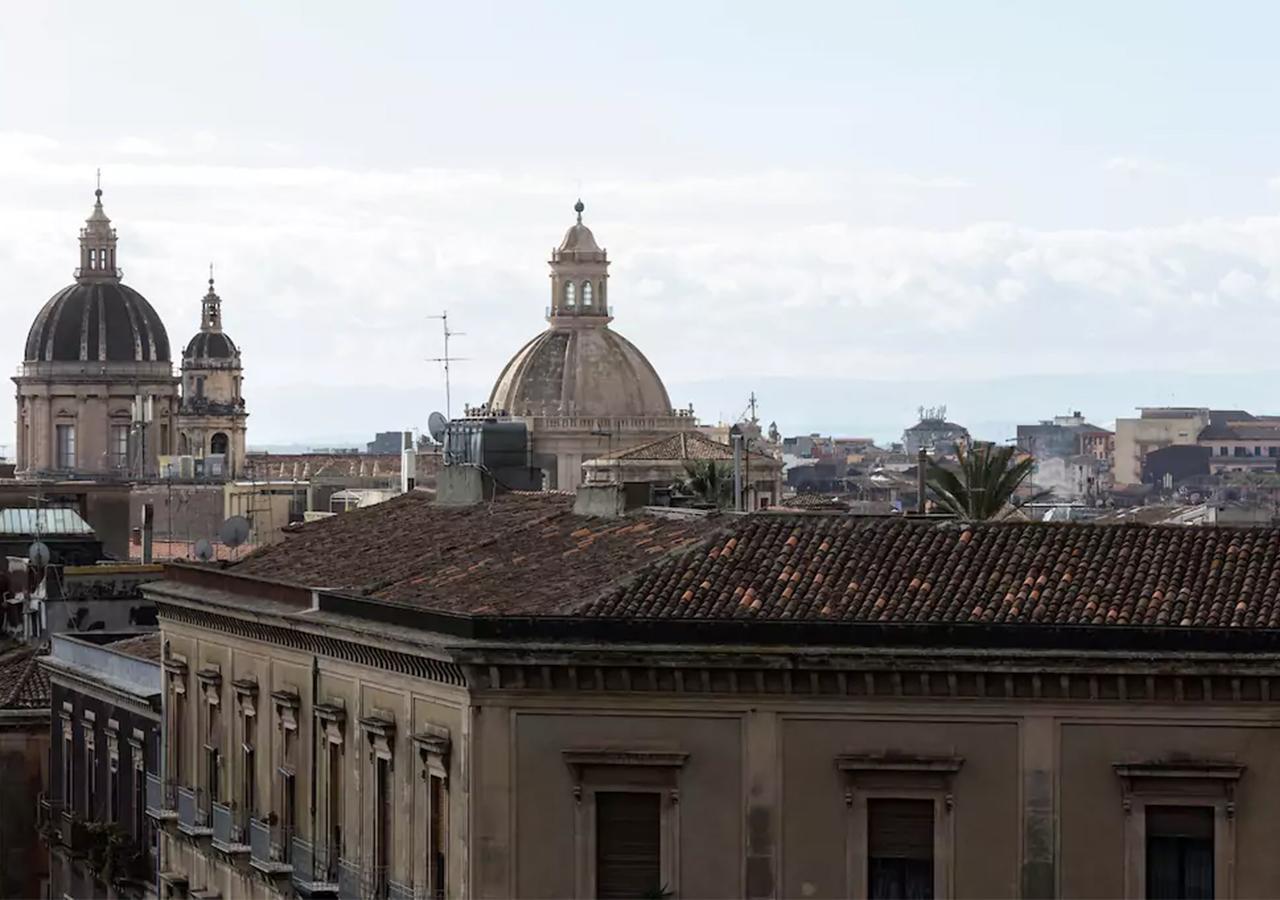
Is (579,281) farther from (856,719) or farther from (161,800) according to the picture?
(856,719)

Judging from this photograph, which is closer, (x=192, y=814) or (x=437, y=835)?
(x=437, y=835)

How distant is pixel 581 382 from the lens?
147750 millimetres

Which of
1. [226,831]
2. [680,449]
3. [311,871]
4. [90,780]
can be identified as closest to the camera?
[311,871]

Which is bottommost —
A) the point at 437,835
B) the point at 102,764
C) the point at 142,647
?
the point at 102,764

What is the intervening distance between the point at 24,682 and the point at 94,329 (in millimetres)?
138188

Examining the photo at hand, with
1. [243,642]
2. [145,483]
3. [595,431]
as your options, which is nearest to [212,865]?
[243,642]

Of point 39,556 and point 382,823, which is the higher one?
point 39,556

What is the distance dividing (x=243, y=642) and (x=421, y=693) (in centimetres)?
724

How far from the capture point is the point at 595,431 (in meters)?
145

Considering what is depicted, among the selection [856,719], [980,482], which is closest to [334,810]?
[856,719]

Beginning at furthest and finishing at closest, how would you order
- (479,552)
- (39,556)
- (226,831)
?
(39,556) → (226,831) → (479,552)

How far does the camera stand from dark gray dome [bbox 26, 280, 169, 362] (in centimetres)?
19288

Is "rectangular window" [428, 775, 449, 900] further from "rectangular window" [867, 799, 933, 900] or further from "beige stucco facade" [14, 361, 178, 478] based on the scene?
"beige stucco facade" [14, 361, 178, 478]

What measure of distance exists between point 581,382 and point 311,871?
112 m
